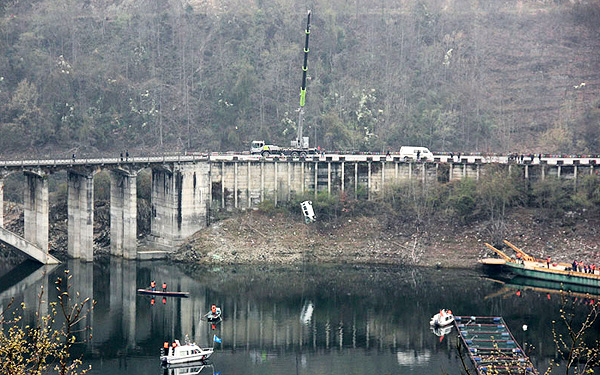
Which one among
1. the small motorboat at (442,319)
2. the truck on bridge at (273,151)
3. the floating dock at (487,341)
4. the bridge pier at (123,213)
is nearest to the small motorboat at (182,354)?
the floating dock at (487,341)

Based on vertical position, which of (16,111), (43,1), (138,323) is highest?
(43,1)

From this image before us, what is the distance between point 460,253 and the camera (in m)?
104

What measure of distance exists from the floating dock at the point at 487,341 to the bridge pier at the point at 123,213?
40.5 meters

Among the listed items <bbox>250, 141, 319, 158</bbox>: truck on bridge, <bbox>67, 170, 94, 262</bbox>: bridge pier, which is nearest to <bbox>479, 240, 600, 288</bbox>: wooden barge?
<bbox>250, 141, 319, 158</bbox>: truck on bridge

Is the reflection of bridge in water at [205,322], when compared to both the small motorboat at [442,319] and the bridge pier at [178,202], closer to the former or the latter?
the small motorboat at [442,319]

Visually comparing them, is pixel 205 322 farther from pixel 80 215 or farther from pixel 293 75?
pixel 293 75

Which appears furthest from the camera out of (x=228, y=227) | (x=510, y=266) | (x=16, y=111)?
(x=16, y=111)

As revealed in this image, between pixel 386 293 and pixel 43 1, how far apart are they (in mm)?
96727

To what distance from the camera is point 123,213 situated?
107688 millimetres

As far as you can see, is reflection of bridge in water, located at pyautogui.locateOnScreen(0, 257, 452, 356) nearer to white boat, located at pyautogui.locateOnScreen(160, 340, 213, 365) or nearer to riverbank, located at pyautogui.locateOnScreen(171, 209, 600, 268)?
white boat, located at pyautogui.locateOnScreen(160, 340, 213, 365)

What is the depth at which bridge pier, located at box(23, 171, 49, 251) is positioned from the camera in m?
102

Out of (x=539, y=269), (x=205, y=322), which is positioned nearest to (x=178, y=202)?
(x=205, y=322)

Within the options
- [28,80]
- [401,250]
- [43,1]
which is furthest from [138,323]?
[43,1]

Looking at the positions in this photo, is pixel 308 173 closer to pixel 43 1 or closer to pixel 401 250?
pixel 401 250
